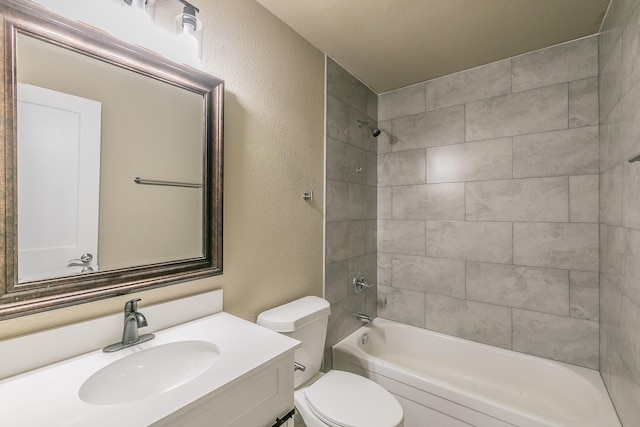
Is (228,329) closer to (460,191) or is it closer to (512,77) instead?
(460,191)

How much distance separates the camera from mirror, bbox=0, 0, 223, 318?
0.84 m

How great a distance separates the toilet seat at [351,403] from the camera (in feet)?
4.28

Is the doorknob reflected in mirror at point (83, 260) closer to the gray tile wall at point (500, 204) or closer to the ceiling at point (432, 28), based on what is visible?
the ceiling at point (432, 28)

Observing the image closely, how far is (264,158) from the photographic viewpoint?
5.12 ft

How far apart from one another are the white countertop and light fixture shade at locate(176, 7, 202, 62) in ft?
3.90

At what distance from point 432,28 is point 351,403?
2.14 m

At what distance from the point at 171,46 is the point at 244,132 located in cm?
45

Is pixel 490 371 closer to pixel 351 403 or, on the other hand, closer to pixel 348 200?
pixel 351 403

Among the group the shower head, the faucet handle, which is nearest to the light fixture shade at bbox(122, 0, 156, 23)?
the faucet handle

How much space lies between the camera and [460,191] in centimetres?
222

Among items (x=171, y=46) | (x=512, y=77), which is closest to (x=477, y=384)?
(x=512, y=77)

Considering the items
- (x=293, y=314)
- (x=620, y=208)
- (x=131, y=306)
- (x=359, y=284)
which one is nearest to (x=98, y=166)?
(x=131, y=306)

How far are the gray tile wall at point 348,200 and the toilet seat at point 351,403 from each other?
1.52 feet

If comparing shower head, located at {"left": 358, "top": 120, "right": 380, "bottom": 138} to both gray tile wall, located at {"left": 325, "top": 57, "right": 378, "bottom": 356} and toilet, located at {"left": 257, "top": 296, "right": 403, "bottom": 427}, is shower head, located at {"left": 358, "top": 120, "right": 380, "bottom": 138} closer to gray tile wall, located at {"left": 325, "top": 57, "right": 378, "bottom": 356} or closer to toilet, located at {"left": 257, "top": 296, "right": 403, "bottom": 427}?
gray tile wall, located at {"left": 325, "top": 57, "right": 378, "bottom": 356}
